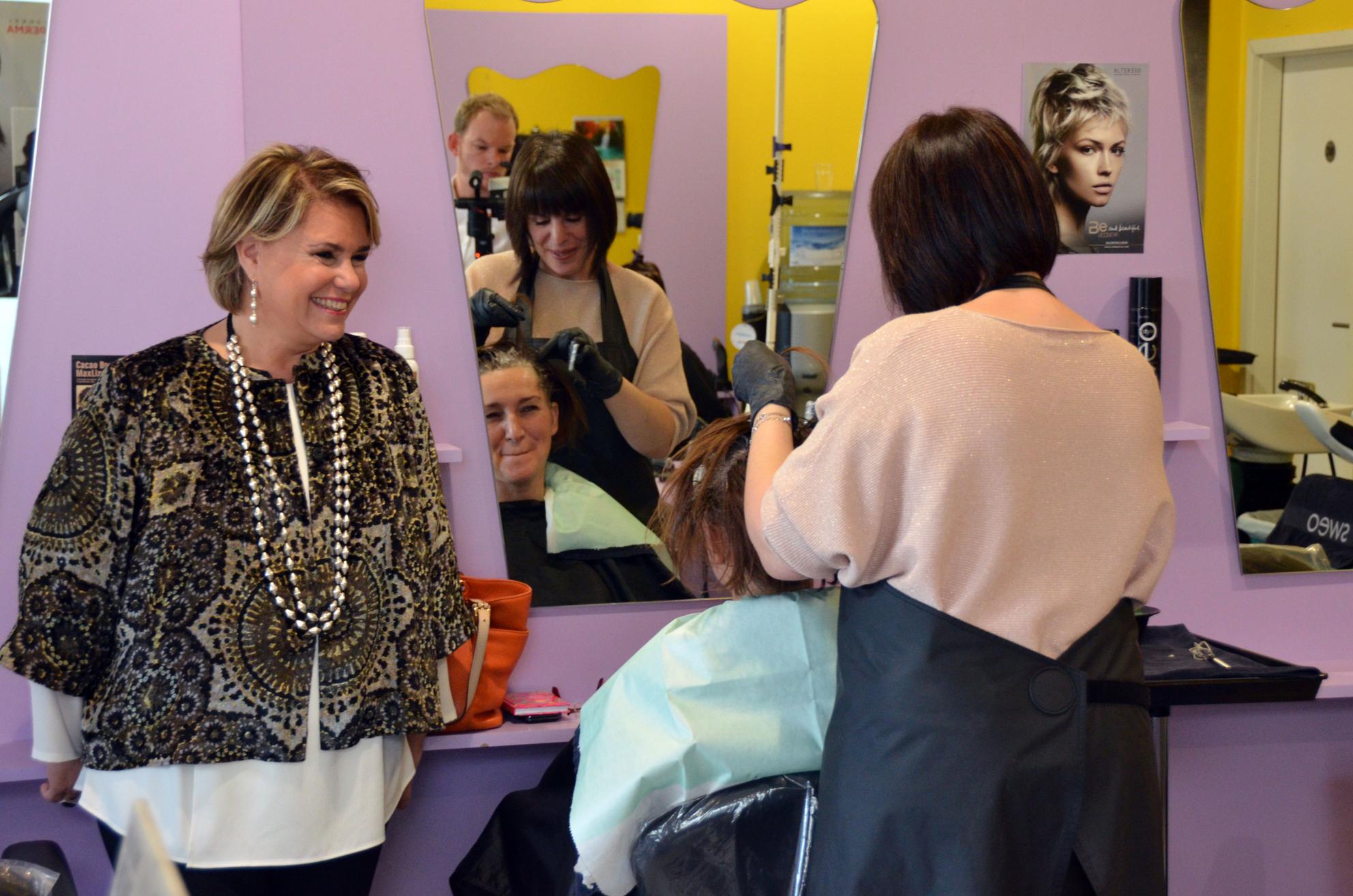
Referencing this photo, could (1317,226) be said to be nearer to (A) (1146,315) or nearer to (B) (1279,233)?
(B) (1279,233)

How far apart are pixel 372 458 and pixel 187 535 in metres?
0.28

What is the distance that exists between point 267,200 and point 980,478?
103 centimetres

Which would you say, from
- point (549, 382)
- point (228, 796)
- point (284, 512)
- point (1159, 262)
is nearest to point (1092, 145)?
point (1159, 262)

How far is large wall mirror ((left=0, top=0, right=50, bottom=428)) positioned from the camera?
81.1 inches

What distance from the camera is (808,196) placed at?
2.33 meters

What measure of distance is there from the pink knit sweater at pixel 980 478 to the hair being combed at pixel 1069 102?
110 cm

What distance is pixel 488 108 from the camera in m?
2.19

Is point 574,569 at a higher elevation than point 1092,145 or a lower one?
lower

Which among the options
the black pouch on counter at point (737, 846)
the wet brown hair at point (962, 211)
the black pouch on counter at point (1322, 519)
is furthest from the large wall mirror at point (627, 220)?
the black pouch on counter at point (1322, 519)

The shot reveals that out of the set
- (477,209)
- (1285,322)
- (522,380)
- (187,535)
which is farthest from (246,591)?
(1285,322)

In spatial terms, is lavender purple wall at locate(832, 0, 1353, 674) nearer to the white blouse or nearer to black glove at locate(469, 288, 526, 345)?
black glove at locate(469, 288, 526, 345)

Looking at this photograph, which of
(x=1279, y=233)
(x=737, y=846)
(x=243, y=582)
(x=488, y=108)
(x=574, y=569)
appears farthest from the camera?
(x=1279, y=233)

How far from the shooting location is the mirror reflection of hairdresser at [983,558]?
1.37 metres

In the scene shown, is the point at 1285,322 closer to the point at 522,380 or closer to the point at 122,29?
the point at 522,380
